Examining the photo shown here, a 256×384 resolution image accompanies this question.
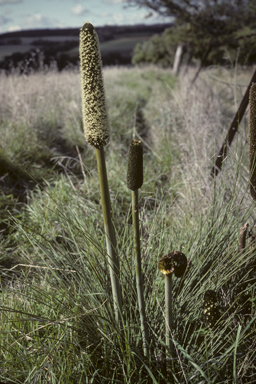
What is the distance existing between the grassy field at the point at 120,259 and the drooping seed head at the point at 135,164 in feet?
1.81

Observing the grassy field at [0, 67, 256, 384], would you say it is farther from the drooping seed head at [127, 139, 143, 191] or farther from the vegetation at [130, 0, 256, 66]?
the vegetation at [130, 0, 256, 66]

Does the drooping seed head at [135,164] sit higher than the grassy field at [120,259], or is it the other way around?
the drooping seed head at [135,164]

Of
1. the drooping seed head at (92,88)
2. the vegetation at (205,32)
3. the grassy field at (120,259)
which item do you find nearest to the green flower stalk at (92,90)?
the drooping seed head at (92,88)

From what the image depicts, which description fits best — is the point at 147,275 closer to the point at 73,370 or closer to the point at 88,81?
the point at 73,370

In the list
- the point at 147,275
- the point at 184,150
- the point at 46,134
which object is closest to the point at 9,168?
the point at 46,134

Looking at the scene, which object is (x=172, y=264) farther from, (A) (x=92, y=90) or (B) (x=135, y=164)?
(A) (x=92, y=90)

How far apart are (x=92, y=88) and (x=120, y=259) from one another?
81 cm

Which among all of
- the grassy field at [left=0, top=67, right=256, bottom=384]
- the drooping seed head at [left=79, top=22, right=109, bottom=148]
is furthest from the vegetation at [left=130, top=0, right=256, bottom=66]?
the drooping seed head at [left=79, top=22, right=109, bottom=148]

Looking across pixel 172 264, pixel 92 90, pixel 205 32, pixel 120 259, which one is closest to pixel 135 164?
pixel 92 90

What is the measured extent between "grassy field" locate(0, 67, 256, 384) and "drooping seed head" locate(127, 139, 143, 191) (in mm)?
552

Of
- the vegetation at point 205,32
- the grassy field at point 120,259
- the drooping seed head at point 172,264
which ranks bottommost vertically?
the grassy field at point 120,259

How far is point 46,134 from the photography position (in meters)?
5.73

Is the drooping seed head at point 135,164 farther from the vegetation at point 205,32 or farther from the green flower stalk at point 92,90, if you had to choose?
the vegetation at point 205,32

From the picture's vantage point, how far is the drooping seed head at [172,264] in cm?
115
